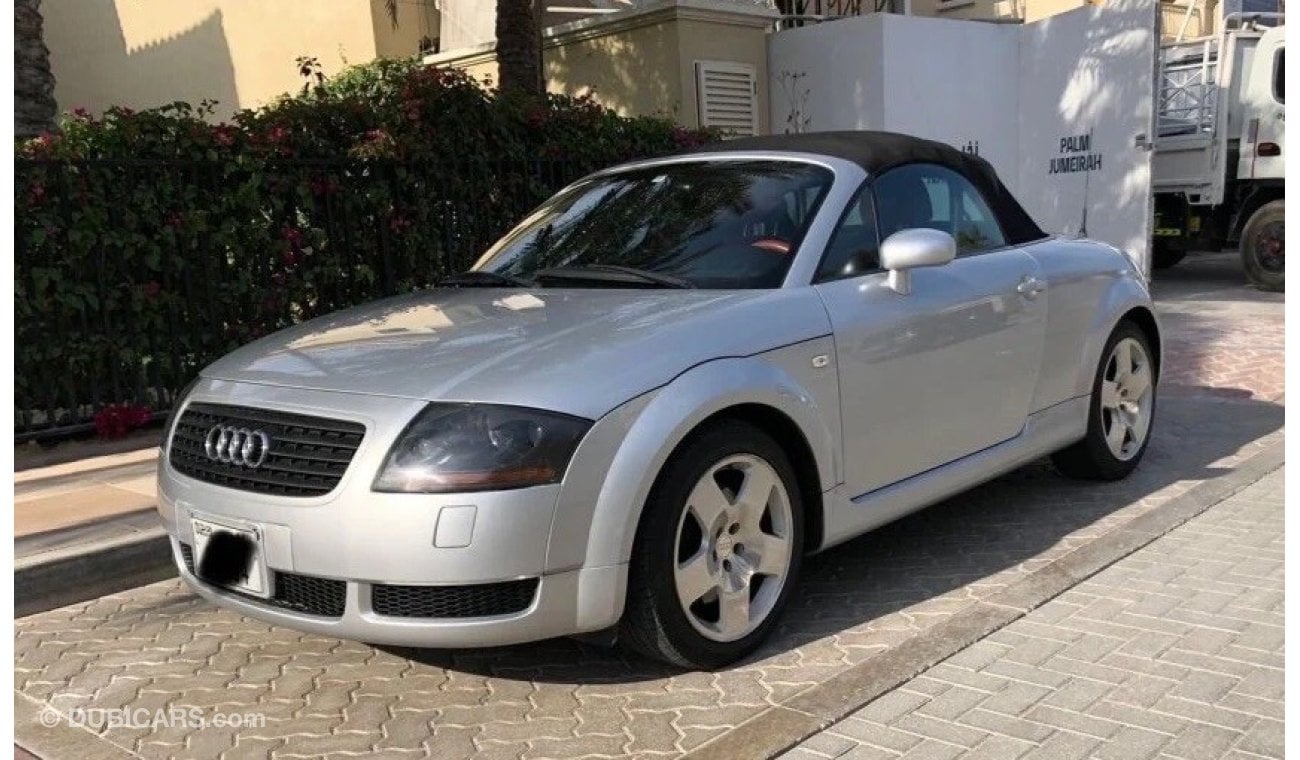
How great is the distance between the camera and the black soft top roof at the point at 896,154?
4.65 m

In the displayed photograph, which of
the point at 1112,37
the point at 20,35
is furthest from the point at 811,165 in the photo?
the point at 1112,37

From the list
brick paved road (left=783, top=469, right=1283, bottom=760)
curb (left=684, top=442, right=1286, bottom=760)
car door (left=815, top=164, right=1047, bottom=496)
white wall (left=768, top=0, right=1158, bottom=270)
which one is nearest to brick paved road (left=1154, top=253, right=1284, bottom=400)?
white wall (left=768, top=0, right=1158, bottom=270)

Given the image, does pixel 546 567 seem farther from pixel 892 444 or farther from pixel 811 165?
pixel 811 165

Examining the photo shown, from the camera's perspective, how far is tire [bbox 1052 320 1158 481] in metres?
5.45

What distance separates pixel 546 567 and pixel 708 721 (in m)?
0.64

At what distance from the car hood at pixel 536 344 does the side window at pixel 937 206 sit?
80 cm

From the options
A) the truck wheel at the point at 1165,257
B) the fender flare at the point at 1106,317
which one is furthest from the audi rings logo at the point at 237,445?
the truck wheel at the point at 1165,257

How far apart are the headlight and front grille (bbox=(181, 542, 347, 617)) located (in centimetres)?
36

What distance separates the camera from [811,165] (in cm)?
455

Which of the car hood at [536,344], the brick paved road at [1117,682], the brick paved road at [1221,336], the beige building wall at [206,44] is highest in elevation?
the beige building wall at [206,44]

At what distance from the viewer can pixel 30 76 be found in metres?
7.72

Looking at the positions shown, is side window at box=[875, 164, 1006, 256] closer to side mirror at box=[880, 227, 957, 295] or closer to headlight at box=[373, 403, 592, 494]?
side mirror at box=[880, 227, 957, 295]

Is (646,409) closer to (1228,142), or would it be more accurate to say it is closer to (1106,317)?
(1106,317)

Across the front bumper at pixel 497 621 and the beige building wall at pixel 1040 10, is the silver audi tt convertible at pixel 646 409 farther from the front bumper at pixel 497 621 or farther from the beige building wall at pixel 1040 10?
the beige building wall at pixel 1040 10
